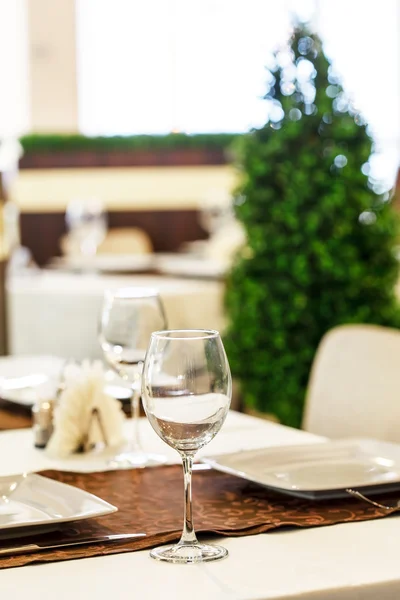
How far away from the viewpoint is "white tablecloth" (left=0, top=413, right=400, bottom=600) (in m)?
0.90

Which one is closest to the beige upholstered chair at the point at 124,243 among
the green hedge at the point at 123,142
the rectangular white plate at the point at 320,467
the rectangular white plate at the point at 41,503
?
the green hedge at the point at 123,142

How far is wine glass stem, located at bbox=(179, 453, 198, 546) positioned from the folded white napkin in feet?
1.60

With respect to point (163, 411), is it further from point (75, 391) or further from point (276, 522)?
point (75, 391)

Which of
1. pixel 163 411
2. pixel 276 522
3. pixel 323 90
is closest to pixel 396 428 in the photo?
pixel 276 522

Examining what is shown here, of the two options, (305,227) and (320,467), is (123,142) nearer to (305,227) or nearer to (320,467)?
(305,227)

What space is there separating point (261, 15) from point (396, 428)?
36.5 feet

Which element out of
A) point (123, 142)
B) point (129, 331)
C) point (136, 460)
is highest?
point (123, 142)

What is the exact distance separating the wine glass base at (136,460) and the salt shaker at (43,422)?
122 mm

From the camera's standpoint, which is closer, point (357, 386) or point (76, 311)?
point (357, 386)

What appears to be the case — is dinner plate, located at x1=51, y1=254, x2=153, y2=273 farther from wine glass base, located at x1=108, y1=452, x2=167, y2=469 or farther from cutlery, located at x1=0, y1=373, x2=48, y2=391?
wine glass base, located at x1=108, y1=452, x2=167, y2=469

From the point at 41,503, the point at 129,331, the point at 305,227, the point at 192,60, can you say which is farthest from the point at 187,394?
the point at 192,60

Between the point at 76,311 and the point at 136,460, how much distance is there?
288 centimetres

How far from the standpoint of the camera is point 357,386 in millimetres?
1978

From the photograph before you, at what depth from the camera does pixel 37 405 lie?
152 cm
